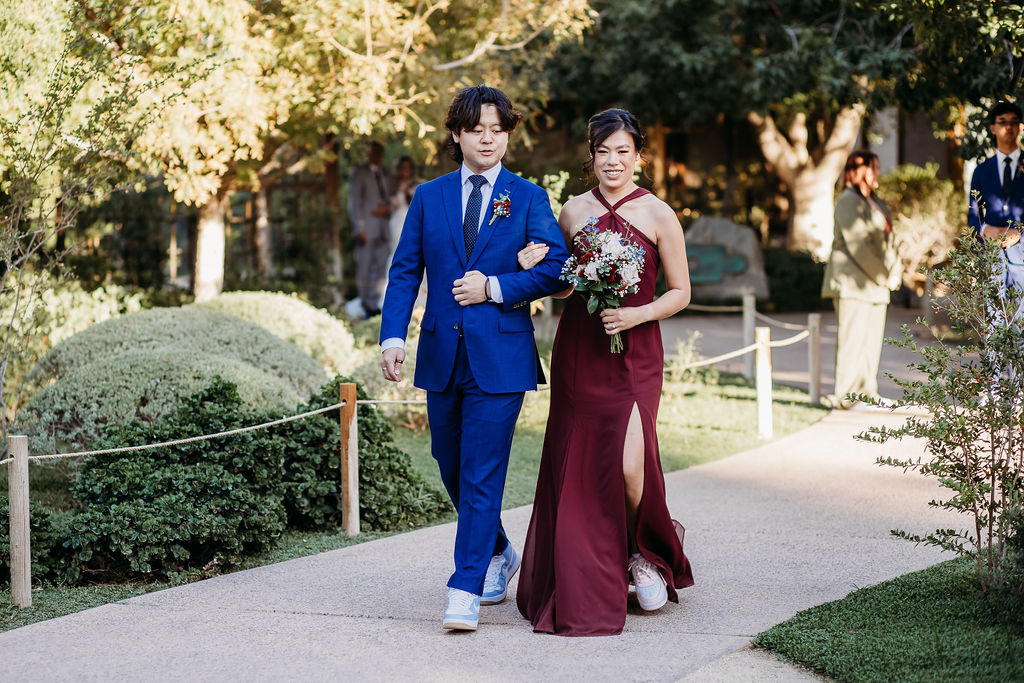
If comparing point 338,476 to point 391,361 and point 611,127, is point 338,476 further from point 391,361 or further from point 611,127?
point 611,127

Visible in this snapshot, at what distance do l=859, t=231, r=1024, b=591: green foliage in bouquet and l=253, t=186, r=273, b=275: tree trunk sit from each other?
11.9 meters

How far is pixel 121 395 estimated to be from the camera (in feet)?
23.0

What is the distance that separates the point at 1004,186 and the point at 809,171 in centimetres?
1469

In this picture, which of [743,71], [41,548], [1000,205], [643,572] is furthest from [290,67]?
[743,71]

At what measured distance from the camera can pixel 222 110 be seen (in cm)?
918

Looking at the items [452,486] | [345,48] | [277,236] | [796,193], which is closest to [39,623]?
[452,486]

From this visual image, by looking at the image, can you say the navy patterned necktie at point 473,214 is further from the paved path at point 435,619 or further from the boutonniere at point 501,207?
the paved path at point 435,619

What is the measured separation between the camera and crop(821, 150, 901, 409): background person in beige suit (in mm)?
9555

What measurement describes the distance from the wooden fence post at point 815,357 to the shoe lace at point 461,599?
6218mm

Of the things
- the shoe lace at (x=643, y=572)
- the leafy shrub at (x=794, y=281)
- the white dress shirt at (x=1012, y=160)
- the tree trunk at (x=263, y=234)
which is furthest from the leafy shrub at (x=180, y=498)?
the leafy shrub at (x=794, y=281)

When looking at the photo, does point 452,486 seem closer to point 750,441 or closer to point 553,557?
point 553,557

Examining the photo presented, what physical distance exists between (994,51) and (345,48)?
16.9 ft

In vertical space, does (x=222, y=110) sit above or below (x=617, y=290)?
above

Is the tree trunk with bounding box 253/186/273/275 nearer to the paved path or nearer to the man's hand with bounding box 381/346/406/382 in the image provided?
the paved path
